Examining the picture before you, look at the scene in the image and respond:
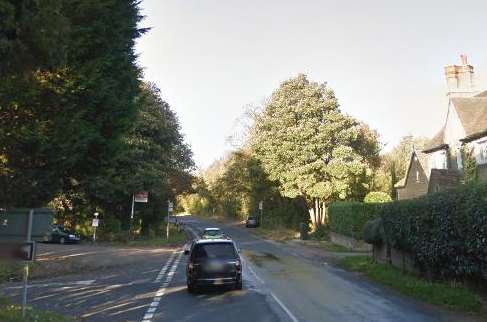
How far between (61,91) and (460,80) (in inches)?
1315

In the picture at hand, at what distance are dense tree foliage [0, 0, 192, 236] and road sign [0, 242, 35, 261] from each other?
6.84 ft

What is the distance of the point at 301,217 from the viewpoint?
185ft

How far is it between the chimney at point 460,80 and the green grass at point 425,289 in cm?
2203

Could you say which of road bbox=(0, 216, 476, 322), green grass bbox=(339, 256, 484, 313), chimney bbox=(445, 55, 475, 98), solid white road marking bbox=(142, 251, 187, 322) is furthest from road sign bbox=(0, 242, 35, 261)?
chimney bbox=(445, 55, 475, 98)

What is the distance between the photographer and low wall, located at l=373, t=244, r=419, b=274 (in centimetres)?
1831

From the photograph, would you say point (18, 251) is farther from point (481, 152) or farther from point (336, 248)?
point (481, 152)

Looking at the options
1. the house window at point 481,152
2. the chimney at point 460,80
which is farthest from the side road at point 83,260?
the chimney at point 460,80

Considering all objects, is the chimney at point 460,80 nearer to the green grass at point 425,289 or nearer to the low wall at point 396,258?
the low wall at point 396,258

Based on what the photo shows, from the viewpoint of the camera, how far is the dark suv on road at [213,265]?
16.0 metres

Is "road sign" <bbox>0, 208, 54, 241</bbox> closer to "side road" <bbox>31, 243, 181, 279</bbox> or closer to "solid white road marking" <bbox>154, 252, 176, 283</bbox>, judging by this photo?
"solid white road marking" <bbox>154, 252, 176, 283</bbox>

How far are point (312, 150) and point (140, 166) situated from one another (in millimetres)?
14749

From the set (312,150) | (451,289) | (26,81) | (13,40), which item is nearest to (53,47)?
(13,40)

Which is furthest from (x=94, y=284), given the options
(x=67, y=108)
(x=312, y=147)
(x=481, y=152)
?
(x=312, y=147)

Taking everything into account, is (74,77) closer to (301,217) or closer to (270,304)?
(270,304)
